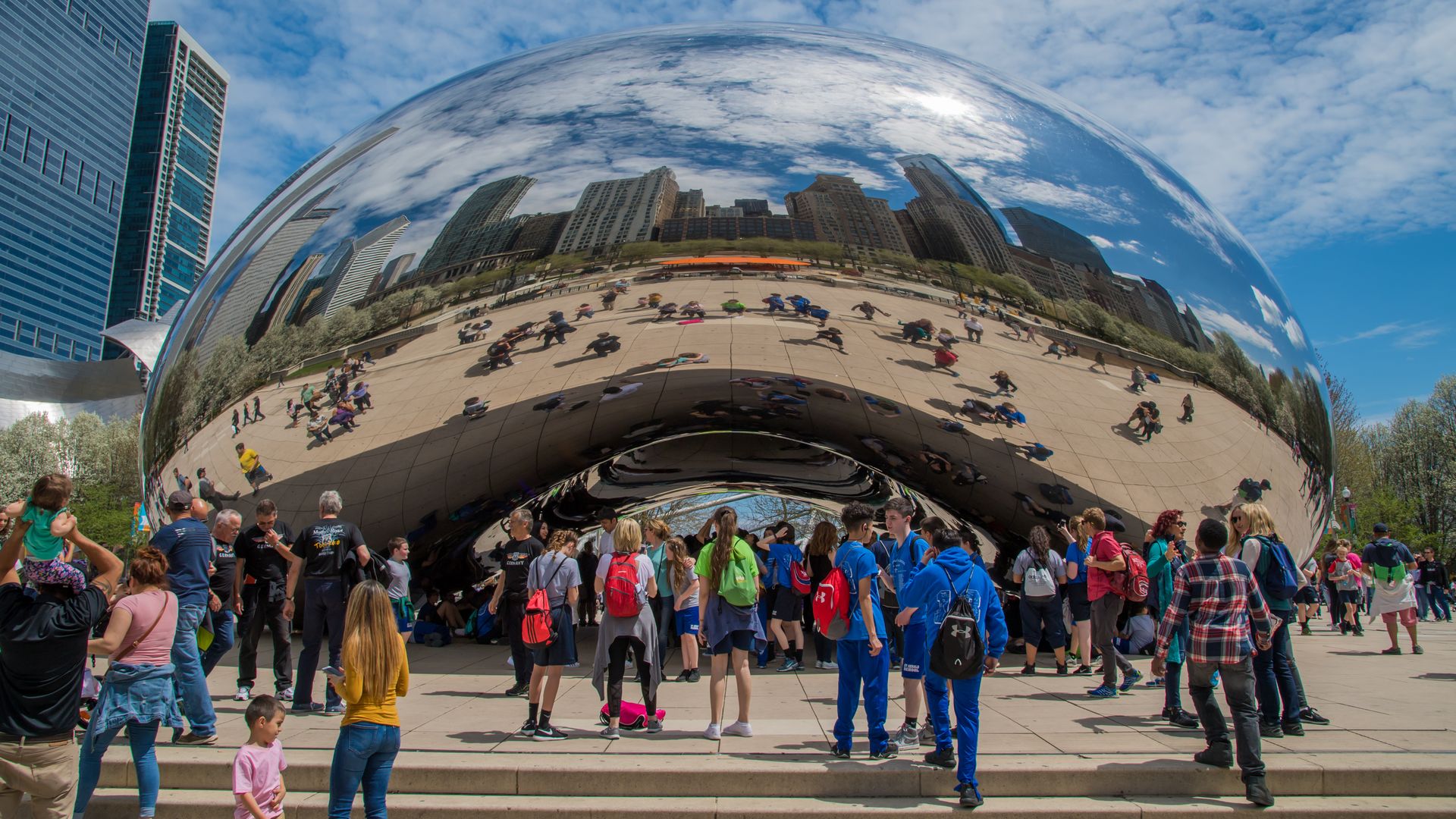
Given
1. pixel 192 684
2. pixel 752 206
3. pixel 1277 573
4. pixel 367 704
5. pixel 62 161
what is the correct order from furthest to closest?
pixel 62 161 < pixel 752 206 < pixel 1277 573 < pixel 192 684 < pixel 367 704

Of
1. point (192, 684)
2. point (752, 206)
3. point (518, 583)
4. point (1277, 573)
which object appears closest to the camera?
point (192, 684)

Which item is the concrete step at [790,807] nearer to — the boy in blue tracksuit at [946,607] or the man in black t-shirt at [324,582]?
the boy in blue tracksuit at [946,607]

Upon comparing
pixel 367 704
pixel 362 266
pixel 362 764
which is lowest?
pixel 362 764

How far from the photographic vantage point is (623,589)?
505cm

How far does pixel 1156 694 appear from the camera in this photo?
21.3 feet

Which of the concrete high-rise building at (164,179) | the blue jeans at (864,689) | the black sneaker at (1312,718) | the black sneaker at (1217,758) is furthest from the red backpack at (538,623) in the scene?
the concrete high-rise building at (164,179)

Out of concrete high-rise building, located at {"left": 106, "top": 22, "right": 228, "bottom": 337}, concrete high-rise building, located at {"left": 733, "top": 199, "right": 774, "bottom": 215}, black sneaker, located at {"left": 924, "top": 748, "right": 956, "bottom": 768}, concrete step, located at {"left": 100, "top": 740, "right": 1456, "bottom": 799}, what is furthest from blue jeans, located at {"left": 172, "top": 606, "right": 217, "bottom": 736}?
concrete high-rise building, located at {"left": 106, "top": 22, "right": 228, "bottom": 337}

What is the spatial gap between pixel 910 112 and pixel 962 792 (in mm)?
4306

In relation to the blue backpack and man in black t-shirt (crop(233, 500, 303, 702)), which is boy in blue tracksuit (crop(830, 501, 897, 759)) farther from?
man in black t-shirt (crop(233, 500, 303, 702))

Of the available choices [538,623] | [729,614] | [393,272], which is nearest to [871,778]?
[729,614]

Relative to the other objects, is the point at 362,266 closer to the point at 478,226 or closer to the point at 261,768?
the point at 478,226

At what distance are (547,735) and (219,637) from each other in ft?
8.09

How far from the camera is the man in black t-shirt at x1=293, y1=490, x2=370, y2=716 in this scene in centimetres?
557

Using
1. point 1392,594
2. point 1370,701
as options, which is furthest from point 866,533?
point 1392,594
